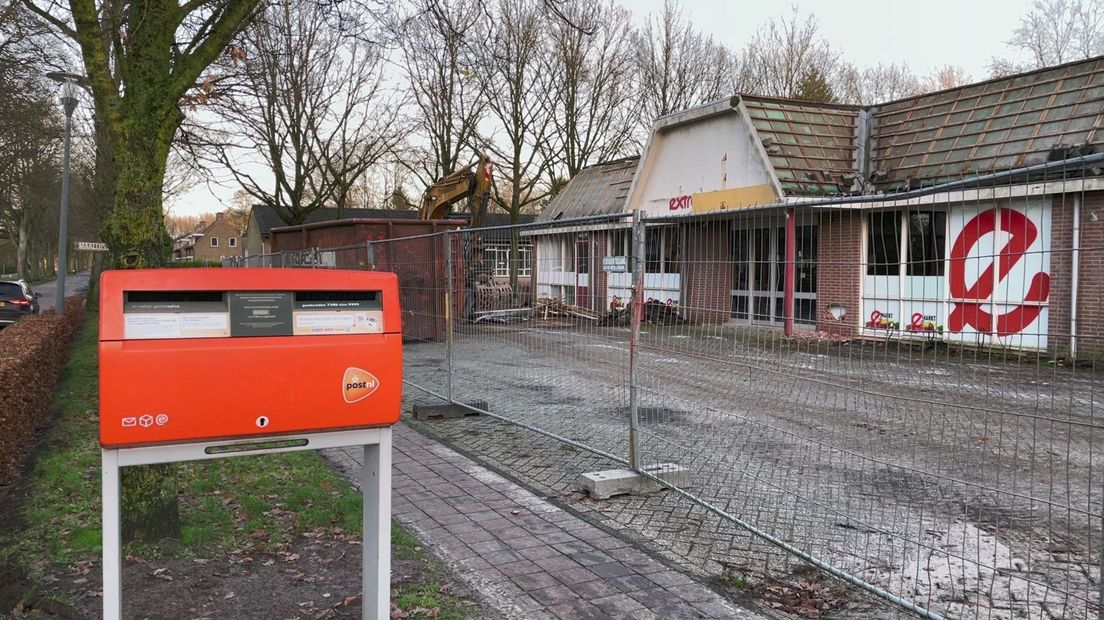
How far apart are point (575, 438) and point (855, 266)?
3.89 metres

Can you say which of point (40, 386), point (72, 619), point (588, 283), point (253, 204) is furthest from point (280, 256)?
point (253, 204)

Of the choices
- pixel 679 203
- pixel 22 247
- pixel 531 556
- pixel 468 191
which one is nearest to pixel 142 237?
pixel 531 556

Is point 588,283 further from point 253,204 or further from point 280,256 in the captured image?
point 253,204

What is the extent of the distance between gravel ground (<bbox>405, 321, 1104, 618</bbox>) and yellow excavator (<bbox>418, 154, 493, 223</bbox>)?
43.1ft

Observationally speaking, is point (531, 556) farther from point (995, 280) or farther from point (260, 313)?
point (995, 280)

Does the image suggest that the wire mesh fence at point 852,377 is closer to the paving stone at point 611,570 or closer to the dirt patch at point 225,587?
the paving stone at point 611,570

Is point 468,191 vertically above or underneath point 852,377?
above

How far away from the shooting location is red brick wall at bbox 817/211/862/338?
372cm

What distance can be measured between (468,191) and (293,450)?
17643 mm

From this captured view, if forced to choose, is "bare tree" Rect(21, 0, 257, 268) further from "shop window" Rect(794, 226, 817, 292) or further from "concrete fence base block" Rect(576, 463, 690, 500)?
"shop window" Rect(794, 226, 817, 292)

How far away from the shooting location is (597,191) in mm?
25391

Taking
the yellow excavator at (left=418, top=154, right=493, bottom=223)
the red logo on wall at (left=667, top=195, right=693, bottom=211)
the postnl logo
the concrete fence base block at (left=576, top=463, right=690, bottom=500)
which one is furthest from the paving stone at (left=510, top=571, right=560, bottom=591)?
the red logo on wall at (left=667, top=195, right=693, bottom=211)

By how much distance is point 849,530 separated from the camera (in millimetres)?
4852

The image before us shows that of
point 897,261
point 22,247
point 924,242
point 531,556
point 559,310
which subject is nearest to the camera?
point 924,242
